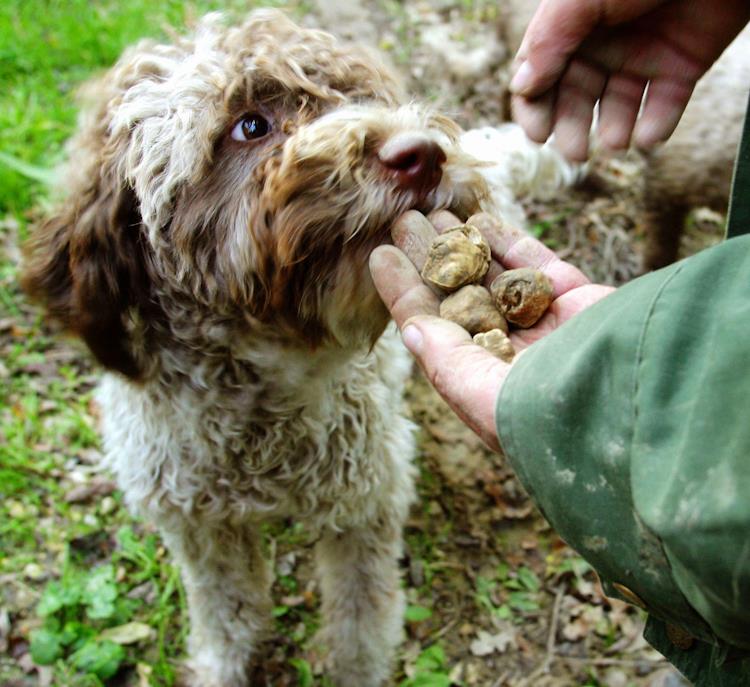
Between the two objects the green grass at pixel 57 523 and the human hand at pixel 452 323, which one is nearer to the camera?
the human hand at pixel 452 323

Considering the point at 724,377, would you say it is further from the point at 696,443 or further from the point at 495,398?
the point at 495,398

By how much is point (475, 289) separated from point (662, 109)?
0.72 metres

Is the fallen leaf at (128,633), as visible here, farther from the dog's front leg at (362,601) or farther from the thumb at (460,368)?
the thumb at (460,368)

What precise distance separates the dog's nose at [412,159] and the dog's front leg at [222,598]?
1.62 m

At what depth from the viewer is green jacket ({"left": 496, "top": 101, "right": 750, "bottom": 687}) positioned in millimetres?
1193

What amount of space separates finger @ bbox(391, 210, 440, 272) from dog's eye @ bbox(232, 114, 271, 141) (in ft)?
1.82

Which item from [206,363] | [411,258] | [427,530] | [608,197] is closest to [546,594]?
[427,530]

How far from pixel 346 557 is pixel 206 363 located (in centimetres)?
114

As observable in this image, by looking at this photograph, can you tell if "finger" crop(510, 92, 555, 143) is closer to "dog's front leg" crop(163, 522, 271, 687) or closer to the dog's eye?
the dog's eye

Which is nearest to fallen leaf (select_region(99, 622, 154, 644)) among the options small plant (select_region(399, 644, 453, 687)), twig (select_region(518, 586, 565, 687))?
small plant (select_region(399, 644, 453, 687))

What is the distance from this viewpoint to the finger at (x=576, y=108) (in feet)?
7.02

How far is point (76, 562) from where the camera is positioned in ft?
12.0

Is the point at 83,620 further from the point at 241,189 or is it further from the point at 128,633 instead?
the point at 241,189

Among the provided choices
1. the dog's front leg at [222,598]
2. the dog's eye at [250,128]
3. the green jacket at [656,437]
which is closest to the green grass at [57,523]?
the dog's front leg at [222,598]
